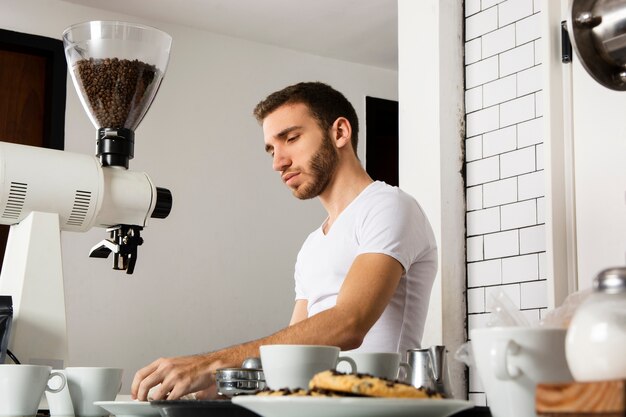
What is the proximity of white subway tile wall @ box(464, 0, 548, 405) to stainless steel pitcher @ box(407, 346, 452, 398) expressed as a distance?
1.61 m

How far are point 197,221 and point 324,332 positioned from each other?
9.39 ft

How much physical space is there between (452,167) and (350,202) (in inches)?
28.8

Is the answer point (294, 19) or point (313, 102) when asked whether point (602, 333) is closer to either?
point (313, 102)

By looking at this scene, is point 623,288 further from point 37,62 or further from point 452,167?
point 37,62

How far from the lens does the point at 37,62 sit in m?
4.35

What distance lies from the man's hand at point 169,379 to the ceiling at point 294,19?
317 centimetres

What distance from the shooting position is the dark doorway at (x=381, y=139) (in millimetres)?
5305

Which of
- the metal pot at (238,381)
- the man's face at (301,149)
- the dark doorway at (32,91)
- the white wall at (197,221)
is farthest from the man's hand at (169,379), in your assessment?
the dark doorway at (32,91)

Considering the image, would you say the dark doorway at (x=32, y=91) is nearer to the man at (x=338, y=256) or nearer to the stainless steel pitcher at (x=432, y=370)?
the man at (x=338, y=256)

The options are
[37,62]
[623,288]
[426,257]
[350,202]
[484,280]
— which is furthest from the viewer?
[37,62]

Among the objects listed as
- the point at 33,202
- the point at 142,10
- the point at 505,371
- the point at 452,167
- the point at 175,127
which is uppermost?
the point at 142,10

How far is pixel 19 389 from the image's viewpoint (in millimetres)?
1290

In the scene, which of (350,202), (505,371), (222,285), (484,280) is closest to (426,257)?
(350,202)

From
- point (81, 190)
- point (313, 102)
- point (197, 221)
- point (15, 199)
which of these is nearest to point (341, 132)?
point (313, 102)
